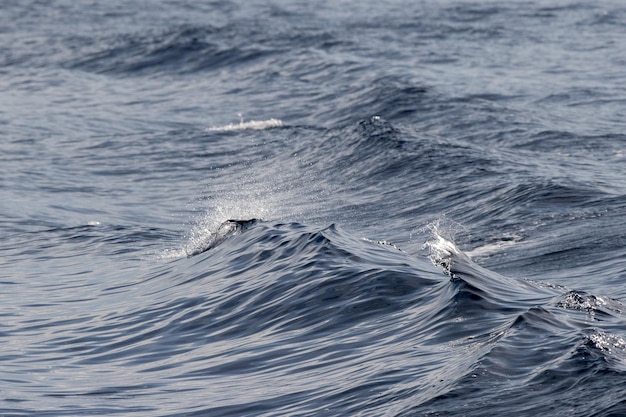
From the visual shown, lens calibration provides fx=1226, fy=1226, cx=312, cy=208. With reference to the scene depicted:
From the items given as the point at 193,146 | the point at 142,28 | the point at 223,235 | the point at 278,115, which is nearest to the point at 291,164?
the point at 193,146

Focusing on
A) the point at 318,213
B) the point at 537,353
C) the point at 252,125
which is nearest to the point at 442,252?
the point at 537,353

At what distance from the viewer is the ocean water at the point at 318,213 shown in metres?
11.3

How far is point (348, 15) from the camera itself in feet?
160

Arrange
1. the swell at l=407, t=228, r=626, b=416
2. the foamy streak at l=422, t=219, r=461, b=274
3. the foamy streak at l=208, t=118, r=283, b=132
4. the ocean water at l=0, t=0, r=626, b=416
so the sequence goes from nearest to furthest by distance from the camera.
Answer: the swell at l=407, t=228, r=626, b=416
the ocean water at l=0, t=0, r=626, b=416
the foamy streak at l=422, t=219, r=461, b=274
the foamy streak at l=208, t=118, r=283, b=132

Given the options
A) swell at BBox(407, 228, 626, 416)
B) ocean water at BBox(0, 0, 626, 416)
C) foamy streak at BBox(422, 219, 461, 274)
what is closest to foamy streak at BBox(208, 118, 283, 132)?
ocean water at BBox(0, 0, 626, 416)

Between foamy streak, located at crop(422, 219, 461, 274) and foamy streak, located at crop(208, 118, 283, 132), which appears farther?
foamy streak, located at crop(208, 118, 283, 132)

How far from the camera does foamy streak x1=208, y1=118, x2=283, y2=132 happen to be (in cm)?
3172

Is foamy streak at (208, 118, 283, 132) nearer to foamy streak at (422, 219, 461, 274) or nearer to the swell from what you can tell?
foamy streak at (422, 219, 461, 274)

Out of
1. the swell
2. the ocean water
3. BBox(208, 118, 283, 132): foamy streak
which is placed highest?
the swell

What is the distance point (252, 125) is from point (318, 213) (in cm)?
996

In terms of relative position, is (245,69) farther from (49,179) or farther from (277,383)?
(277,383)

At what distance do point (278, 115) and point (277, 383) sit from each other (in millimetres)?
22399

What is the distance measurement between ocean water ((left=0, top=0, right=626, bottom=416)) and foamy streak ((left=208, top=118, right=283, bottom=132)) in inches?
5.1

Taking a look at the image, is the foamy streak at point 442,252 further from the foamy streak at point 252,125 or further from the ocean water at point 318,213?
the foamy streak at point 252,125
